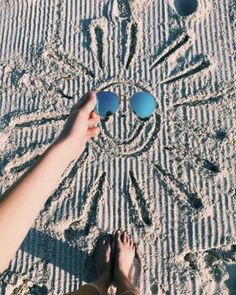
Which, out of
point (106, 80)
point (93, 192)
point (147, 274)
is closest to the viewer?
point (147, 274)

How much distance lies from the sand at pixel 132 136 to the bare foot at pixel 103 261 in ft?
0.13

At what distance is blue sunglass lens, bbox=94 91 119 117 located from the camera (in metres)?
2.22

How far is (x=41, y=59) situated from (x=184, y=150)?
0.84 metres

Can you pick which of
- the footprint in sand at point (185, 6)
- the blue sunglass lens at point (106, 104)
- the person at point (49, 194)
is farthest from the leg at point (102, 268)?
the footprint in sand at point (185, 6)

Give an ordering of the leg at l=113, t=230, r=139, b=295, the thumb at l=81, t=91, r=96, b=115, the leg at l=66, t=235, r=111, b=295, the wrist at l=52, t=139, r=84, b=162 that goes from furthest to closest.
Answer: the leg at l=113, t=230, r=139, b=295
the leg at l=66, t=235, r=111, b=295
the thumb at l=81, t=91, r=96, b=115
the wrist at l=52, t=139, r=84, b=162

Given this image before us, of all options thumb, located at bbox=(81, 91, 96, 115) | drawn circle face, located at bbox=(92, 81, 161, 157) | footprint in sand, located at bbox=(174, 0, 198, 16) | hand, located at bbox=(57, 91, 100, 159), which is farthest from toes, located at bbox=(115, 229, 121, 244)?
footprint in sand, located at bbox=(174, 0, 198, 16)

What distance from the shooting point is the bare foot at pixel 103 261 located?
213 cm

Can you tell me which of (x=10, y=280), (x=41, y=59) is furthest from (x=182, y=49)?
(x=10, y=280)

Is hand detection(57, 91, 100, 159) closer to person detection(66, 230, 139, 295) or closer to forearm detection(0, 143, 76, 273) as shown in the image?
forearm detection(0, 143, 76, 273)

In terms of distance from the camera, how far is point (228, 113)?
95.7 inches

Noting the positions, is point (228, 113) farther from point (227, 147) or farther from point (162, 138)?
point (162, 138)

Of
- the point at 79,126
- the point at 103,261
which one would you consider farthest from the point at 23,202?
the point at 103,261

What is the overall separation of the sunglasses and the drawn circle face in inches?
1.4

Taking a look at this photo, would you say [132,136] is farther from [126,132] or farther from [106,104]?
[106,104]
